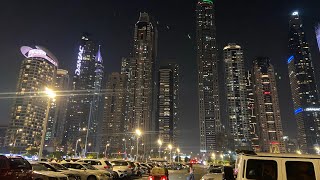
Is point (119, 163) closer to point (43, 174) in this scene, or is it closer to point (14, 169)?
point (43, 174)

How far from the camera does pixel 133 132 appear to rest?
157 metres

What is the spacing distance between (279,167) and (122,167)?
788 inches

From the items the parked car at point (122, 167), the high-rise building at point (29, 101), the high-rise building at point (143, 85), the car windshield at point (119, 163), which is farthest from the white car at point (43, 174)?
the high-rise building at point (143, 85)

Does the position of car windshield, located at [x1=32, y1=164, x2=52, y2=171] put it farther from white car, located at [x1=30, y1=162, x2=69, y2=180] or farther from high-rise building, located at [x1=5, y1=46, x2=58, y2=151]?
high-rise building, located at [x1=5, y1=46, x2=58, y2=151]

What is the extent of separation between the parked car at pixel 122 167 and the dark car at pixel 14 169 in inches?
509

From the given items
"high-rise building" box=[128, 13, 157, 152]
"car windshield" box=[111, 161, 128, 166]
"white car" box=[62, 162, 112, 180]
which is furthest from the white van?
"high-rise building" box=[128, 13, 157, 152]

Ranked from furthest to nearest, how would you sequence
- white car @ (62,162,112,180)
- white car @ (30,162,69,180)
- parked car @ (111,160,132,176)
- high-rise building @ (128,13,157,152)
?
1. high-rise building @ (128,13,157,152)
2. parked car @ (111,160,132,176)
3. white car @ (62,162,112,180)
4. white car @ (30,162,69,180)

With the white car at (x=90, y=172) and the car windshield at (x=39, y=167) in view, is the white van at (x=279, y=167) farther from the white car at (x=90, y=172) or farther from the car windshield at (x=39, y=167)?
the white car at (x=90, y=172)

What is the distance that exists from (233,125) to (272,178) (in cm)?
19990

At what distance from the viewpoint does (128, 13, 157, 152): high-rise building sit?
529ft

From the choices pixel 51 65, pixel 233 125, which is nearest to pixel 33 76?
pixel 51 65

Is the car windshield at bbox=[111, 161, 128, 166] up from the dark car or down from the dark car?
down

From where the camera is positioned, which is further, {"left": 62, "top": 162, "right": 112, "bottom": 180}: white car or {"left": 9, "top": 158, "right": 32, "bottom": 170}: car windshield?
{"left": 62, "top": 162, "right": 112, "bottom": 180}: white car

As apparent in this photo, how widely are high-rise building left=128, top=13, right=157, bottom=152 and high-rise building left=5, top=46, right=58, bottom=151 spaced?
165 ft
